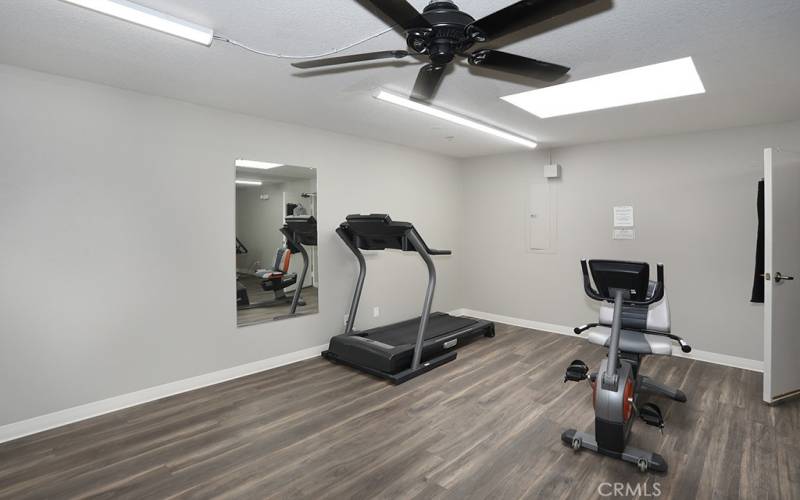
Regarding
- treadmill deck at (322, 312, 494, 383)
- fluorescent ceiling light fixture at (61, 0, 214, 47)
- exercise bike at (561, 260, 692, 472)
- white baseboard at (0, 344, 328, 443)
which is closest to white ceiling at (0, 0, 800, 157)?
fluorescent ceiling light fixture at (61, 0, 214, 47)

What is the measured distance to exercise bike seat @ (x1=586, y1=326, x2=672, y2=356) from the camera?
2752 millimetres

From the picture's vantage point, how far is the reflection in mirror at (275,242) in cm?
362

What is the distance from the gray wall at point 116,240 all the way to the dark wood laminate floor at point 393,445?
35cm

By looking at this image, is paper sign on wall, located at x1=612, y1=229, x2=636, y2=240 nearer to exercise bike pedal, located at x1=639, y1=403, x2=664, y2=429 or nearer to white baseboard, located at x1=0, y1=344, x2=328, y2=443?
exercise bike pedal, located at x1=639, y1=403, x2=664, y2=429

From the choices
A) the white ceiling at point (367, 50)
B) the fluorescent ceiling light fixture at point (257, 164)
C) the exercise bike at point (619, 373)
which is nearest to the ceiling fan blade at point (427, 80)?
the white ceiling at point (367, 50)

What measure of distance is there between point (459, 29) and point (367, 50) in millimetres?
959

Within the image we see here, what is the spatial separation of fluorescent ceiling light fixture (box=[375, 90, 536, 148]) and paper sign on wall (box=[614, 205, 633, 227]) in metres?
1.25

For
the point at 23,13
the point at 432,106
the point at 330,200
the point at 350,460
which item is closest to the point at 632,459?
the point at 350,460

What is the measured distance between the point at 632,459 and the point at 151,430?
117 inches

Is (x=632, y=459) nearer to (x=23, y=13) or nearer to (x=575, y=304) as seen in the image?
(x=575, y=304)

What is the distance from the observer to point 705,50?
222cm

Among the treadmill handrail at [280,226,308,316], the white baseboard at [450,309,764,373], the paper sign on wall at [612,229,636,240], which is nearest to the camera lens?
the white baseboard at [450,309,764,373]

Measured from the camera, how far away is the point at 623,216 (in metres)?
4.59

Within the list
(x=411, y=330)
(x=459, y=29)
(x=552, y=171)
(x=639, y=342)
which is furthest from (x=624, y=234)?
(x=459, y=29)
